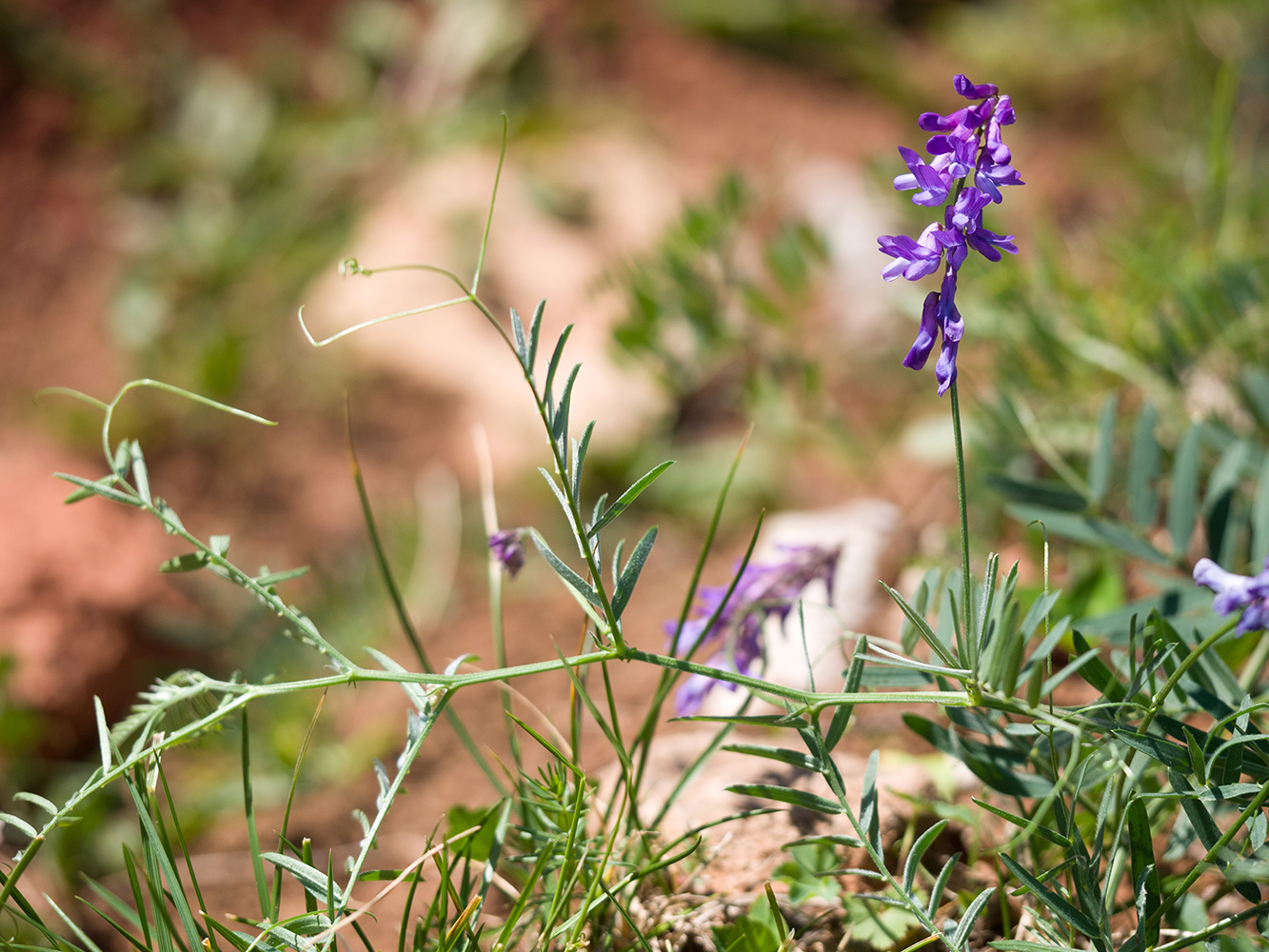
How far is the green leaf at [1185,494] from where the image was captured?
1222 mm

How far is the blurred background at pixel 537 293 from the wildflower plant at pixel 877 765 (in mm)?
358

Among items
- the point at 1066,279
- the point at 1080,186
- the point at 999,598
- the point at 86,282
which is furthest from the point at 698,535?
the point at 86,282

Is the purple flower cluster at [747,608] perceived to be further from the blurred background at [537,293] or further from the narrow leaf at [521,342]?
the narrow leaf at [521,342]

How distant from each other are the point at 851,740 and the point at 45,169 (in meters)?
3.31

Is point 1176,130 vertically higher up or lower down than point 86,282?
higher up

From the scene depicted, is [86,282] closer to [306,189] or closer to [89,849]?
[306,189]

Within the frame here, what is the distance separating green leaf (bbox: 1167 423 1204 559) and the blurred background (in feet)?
0.08

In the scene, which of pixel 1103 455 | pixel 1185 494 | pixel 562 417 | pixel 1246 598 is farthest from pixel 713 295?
pixel 1246 598

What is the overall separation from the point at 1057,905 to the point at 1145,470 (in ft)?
2.22

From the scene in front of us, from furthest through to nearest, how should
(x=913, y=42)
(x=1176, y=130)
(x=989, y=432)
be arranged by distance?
(x=913, y=42) → (x=1176, y=130) → (x=989, y=432)

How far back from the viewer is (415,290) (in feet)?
9.42

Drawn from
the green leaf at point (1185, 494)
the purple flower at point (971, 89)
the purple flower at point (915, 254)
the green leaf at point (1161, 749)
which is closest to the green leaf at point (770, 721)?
the green leaf at point (1161, 749)

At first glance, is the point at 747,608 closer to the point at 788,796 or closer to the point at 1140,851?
the point at 788,796

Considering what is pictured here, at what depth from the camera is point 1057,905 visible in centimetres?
82
